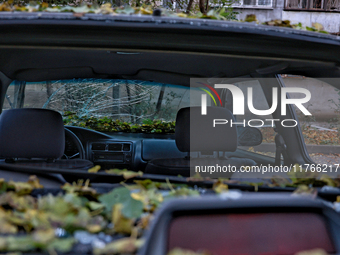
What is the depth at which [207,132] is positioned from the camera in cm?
277

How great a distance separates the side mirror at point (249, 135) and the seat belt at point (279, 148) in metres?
0.49

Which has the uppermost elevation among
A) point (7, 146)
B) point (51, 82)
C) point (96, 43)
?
point (96, 43)

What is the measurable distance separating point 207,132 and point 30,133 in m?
1.50

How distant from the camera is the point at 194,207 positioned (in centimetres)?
82

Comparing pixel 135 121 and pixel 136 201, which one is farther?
pixel 135 121

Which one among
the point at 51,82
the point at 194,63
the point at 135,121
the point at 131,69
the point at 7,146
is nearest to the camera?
the point at 7,146

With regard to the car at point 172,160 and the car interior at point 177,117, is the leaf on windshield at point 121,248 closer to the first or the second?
the car at point 172,160

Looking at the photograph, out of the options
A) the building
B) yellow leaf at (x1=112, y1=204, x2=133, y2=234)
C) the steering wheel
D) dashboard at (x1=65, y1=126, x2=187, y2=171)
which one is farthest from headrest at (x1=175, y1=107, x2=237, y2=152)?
the building

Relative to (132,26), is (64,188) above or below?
below

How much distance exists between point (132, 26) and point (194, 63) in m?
1.46

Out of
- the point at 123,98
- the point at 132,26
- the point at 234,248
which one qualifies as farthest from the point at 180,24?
the point at 123,98

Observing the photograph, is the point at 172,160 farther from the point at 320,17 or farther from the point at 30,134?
the point at 320,17

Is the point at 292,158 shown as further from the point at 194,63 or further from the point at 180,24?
the point at 180,24

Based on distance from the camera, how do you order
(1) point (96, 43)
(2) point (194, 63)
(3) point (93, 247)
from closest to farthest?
(3) point (93, 247), (1) point (96, 43), (2) point (194, 63)
